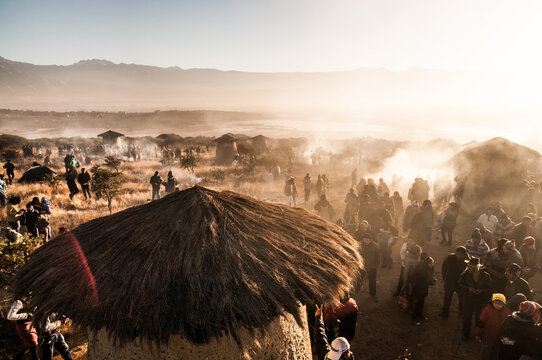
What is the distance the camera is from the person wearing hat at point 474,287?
5.71 m

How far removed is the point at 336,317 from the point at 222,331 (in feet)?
9.15

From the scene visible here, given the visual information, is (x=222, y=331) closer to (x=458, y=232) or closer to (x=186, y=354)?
(x=186, y=354)

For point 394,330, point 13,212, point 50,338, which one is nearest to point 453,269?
point 394,330

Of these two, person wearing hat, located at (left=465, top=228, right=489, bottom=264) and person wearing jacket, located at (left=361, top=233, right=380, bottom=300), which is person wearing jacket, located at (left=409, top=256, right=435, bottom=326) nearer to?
person wearing jacket, located at (left=361, top=233, right=380, bottom=300)

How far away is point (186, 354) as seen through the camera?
3293 mm

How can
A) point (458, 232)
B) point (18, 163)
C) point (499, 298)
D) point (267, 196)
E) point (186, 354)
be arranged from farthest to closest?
point (18, 163), point (267, 196), point (458, 232), point (499, 298), point (186, 354)

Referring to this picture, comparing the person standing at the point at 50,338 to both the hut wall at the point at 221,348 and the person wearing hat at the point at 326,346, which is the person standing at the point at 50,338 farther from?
the person wearing hat at the point at 326,346

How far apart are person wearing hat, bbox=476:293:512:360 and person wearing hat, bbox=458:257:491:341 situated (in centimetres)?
53

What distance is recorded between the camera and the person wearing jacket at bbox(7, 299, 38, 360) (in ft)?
16.0

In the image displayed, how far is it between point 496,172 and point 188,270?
53.9ft

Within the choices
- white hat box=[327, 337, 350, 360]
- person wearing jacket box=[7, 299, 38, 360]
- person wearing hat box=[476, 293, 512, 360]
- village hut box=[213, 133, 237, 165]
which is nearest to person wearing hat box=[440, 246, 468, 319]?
person wearing hat box=[476, 293, 512, 360]

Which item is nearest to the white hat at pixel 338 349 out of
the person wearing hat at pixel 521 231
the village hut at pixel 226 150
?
the person wearing hat at pixel 521 231

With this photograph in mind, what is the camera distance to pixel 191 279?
10.7 feet

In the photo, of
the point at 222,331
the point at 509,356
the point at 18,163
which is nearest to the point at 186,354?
the point at 222,331
